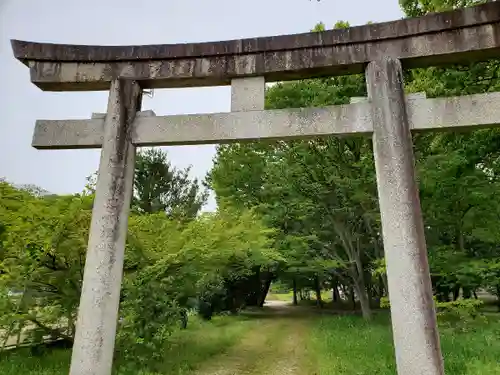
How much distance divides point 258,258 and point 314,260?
298 centimetres

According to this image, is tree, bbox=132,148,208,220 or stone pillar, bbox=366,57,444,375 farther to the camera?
tree, bbox=132,148,208,220

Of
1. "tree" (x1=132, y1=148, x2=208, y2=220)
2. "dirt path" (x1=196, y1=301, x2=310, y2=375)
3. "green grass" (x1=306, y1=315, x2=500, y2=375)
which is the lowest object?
"dirt path" (x1=196, y1=301, x2=310, y2=375)

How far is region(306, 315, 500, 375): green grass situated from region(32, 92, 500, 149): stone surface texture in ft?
16.0

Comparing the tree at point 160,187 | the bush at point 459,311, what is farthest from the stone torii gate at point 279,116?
the tree at point 160,187

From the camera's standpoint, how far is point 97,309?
177 inches

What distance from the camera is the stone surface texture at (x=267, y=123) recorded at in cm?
455

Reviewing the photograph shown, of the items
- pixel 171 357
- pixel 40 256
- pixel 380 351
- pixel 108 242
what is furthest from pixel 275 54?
pixel 171 357

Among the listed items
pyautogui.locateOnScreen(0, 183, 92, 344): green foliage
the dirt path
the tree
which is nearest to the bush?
the dirt path

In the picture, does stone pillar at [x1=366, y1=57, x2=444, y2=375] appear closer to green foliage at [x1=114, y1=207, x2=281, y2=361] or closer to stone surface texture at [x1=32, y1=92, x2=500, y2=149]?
stone surface texture at [x1=32, y1=92, x2=500, y2=149]

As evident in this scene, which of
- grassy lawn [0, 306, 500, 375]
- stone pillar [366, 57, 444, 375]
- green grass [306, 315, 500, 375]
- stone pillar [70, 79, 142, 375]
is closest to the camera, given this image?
stone pillar [366, 57, 444, 375]

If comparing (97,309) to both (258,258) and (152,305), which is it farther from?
(258,258)

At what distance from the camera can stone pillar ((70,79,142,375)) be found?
4.45 m

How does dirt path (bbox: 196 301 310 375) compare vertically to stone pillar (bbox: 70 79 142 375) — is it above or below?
below

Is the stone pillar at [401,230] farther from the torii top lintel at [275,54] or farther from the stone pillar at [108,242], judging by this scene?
the stone pillar at [108,242]
